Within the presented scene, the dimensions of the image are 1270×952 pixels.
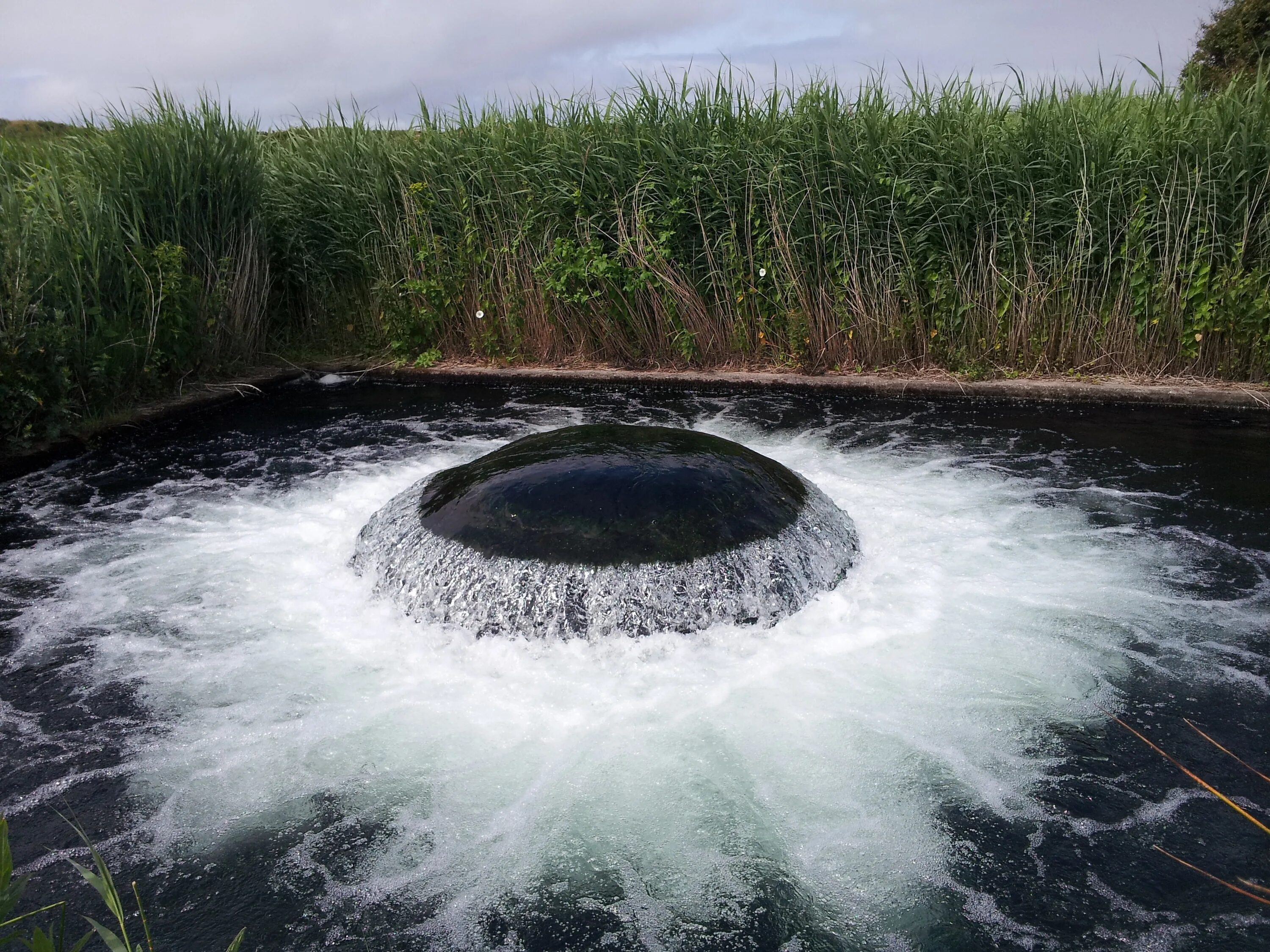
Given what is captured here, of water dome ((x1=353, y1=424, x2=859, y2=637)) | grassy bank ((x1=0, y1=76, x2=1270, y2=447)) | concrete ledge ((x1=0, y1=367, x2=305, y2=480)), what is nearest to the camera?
water dome ((x1=353, y1=424, x2=859, y2=637))

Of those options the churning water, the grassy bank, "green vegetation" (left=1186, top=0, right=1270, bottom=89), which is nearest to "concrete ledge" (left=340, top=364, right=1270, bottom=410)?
the grassy bank

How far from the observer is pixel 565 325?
325 inches

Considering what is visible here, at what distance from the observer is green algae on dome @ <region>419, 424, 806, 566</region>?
3947 millimetres

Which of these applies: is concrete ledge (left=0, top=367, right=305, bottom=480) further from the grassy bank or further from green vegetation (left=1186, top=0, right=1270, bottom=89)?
green vegetation (left=1186, top=0, right=1270, bottom=89)

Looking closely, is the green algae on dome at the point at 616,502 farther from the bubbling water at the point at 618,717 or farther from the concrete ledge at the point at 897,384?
the concrete ledge at the point at 897,384

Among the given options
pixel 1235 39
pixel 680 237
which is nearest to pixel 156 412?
pixel 680 237

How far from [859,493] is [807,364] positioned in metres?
2.47

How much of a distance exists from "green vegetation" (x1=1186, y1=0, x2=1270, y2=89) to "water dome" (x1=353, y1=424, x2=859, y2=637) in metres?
15.0

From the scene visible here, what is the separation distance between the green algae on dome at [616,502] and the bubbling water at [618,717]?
401 mm

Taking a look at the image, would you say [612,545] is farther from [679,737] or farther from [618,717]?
[679,737]

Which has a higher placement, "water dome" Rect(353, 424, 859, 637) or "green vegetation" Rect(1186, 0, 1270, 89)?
"green vegetation" Rect(1186, 0, 1270, 89)

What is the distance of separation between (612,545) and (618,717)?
2.60ft

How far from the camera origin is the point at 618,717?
3.37 m

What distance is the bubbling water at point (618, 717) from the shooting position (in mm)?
2713
